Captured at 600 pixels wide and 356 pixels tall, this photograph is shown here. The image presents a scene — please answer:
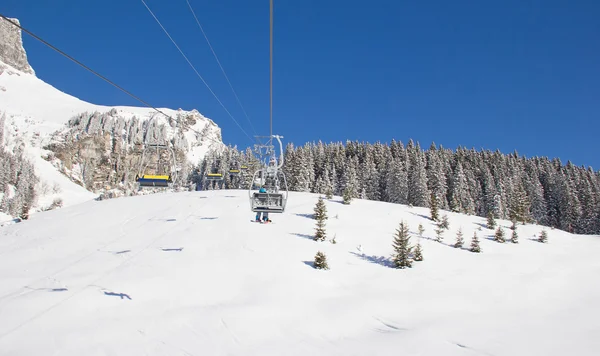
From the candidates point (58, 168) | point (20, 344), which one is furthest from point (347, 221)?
point (58, 168)

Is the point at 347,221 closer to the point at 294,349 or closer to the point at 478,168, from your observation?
the point at 294,349

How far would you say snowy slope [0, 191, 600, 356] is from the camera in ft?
39.9

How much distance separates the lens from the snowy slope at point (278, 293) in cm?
1217

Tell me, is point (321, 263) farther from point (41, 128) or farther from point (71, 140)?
point (41, 128)

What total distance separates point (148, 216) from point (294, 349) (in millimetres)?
30807

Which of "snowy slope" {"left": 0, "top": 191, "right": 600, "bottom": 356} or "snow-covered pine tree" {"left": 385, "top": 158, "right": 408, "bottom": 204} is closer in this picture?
"snowy slope" {"left": 0, "top": 191, "right": 600, "bottom": 356}

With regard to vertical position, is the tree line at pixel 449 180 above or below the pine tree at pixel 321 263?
above

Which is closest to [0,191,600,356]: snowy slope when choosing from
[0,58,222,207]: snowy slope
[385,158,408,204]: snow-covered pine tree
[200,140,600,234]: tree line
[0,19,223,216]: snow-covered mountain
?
[200,140,600,234]: tree line

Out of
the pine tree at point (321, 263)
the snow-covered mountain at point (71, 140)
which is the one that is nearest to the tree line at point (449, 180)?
the pine tree at point (321, 263)

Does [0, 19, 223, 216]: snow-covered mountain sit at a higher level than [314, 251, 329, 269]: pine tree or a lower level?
higher

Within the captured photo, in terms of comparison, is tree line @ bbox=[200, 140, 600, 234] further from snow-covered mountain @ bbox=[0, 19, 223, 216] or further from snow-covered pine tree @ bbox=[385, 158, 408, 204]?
snow-covered mountain @ bbox=[0, 19, 223, 216]

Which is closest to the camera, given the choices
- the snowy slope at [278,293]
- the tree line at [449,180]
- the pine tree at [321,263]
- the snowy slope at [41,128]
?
the snowy slope at [278,293]

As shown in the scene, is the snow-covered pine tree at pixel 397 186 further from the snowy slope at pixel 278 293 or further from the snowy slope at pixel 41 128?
the snowy slope at pixel 41 128

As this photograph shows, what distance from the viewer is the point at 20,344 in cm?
1220
